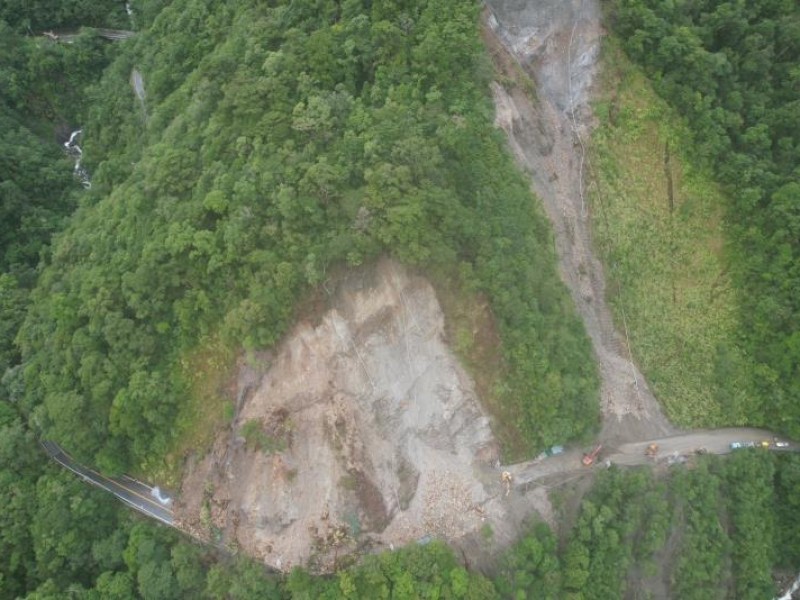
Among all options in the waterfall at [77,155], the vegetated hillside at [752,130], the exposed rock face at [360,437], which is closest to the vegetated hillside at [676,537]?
the exposed rock face at [360,437]

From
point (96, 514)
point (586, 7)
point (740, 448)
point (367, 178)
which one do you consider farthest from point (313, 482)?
point (586, 7)

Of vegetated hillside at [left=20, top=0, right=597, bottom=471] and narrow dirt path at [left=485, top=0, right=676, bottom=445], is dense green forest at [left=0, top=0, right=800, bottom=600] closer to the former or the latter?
vegetated hillside at [left=20, top=0, right=597, bottom=471]

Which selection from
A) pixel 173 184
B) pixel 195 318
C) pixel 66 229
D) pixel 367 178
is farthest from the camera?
pixel 66 229

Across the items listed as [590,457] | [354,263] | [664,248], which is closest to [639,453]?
[590,457]

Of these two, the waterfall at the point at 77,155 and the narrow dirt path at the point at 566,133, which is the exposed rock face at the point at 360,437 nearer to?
the narrow dirt path at the point at 566,133

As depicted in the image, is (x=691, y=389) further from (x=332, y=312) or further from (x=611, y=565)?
(x=332, y=312)

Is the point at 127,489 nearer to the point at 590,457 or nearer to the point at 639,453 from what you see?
the point at 590,457

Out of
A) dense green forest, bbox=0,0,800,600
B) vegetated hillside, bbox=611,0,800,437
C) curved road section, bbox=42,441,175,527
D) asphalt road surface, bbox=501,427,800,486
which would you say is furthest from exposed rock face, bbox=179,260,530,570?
vegetated hillside, bbox=611,0,800,437
